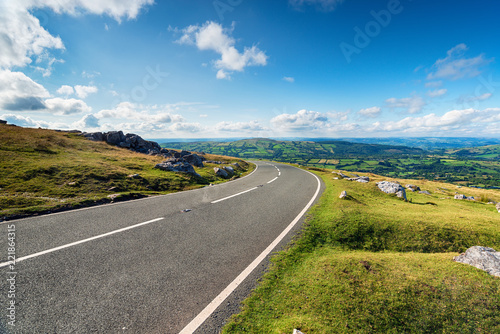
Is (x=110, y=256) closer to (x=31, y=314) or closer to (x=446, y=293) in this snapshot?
(x=31, y=314)

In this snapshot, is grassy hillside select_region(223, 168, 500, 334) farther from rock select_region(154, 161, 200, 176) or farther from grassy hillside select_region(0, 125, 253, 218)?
rock select_region(154, 161, 200, 176)

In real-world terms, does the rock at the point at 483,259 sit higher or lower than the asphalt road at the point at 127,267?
higher

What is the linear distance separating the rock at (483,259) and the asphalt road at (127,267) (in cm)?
493

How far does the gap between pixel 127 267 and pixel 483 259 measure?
9.58 m

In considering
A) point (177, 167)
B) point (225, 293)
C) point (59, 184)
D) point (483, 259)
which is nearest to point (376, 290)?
point (225, 293)

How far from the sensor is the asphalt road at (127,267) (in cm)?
353

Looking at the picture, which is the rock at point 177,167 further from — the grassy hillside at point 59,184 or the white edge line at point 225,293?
the white edge line at point 225,293

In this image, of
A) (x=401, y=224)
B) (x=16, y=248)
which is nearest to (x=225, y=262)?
(x=16, y=248)

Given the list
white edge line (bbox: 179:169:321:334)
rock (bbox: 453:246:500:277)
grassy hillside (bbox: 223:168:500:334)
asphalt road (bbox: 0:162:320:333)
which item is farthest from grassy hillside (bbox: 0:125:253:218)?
rock (bbox: 453:246:500:277)

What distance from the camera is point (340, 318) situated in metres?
3.46

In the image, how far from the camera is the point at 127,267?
5.12m

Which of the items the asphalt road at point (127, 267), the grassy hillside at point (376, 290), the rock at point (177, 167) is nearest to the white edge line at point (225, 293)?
the asphalt road at point (127, 267)

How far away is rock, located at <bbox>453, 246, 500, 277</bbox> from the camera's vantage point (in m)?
4.77

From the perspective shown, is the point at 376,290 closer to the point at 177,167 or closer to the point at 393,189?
the point at 393,189
